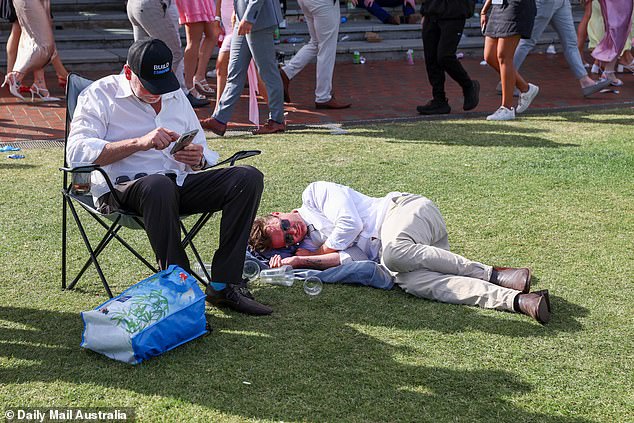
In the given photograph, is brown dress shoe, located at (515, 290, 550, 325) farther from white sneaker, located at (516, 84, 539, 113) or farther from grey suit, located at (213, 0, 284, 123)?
white sneaker, located at (516, 84, 539, 113)

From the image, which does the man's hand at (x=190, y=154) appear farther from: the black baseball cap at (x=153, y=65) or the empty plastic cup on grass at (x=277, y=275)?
the empty plastic cup on grass at (x=277, y=275)

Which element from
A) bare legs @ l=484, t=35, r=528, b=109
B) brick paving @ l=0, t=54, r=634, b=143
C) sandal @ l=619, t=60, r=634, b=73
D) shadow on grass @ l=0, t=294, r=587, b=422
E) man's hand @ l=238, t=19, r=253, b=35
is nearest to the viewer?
shadow on grass @ l=0, t=294, r=587, b=422

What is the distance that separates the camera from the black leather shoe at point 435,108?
9.35m

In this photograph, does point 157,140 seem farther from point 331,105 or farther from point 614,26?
point 614,26

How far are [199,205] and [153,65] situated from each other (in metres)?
0.69

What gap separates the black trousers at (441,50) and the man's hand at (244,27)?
7.24 ft

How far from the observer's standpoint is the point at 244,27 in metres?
7.84

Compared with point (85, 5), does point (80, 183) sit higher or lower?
higher

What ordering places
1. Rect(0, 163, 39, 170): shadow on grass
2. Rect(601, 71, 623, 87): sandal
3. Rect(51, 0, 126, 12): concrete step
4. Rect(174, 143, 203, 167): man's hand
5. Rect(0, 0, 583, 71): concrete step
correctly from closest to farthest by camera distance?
Rect(174, 143, 203, 167): man's hand
Rect(0, 163, 39, 170): shadow on grass
Rect(601, 71, 623, 87): sandal
Rect(0, 0, 583, 71): concrete step
Rect(51, 0, 126, 12): concrete step

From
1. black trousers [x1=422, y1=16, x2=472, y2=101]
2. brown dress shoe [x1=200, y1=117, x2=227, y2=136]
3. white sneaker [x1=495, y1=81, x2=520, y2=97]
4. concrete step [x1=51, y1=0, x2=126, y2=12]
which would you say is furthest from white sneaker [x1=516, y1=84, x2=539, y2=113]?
concrete step [x1=51, y1=0, x2=126, y2=12]

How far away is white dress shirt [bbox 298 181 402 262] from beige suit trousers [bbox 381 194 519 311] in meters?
0.13

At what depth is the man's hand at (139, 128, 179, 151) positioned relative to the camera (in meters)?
4.09

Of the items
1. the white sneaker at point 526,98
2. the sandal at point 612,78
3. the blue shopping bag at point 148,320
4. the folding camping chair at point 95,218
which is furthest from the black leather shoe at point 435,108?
the blue shopping bag at point 148,320

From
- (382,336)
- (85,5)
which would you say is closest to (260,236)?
(382,336)
